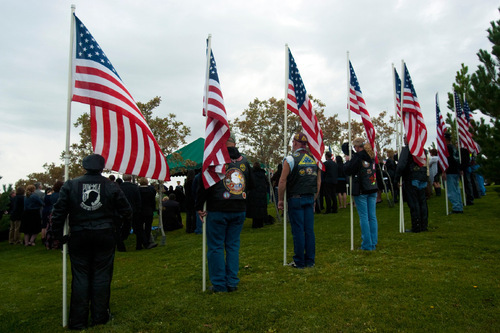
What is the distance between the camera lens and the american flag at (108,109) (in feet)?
17.2

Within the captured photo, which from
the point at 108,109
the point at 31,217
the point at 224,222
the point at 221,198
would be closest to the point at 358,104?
the point at 221,198

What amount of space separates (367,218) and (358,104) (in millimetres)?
2804

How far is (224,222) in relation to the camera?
5664 millimetres

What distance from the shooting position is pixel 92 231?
460 centimetres

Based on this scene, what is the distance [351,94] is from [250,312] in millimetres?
5993

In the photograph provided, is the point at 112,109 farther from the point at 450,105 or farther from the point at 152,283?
the point at 450,105

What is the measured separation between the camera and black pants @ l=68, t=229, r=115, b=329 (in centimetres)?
459

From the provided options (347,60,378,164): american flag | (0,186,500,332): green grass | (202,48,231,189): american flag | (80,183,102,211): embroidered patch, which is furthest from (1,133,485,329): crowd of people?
(347,60,378,164): american flag

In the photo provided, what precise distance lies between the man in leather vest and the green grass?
0.97 ft

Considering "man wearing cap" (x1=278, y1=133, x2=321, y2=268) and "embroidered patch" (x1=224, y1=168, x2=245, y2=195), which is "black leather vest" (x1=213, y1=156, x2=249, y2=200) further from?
"man wearing cap" (x1=278, y1=133, x2=321, y2=268)

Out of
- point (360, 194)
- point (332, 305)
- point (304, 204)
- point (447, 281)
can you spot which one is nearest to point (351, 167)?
point (360, 194)

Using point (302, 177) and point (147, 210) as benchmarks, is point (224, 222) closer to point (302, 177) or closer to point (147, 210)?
point (302, 177)

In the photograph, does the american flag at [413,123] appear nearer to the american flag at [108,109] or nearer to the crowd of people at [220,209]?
the crowd of people at [220,209]

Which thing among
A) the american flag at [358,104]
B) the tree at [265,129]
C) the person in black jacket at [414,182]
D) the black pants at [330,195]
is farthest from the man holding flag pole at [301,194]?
the tree at [265,129]
